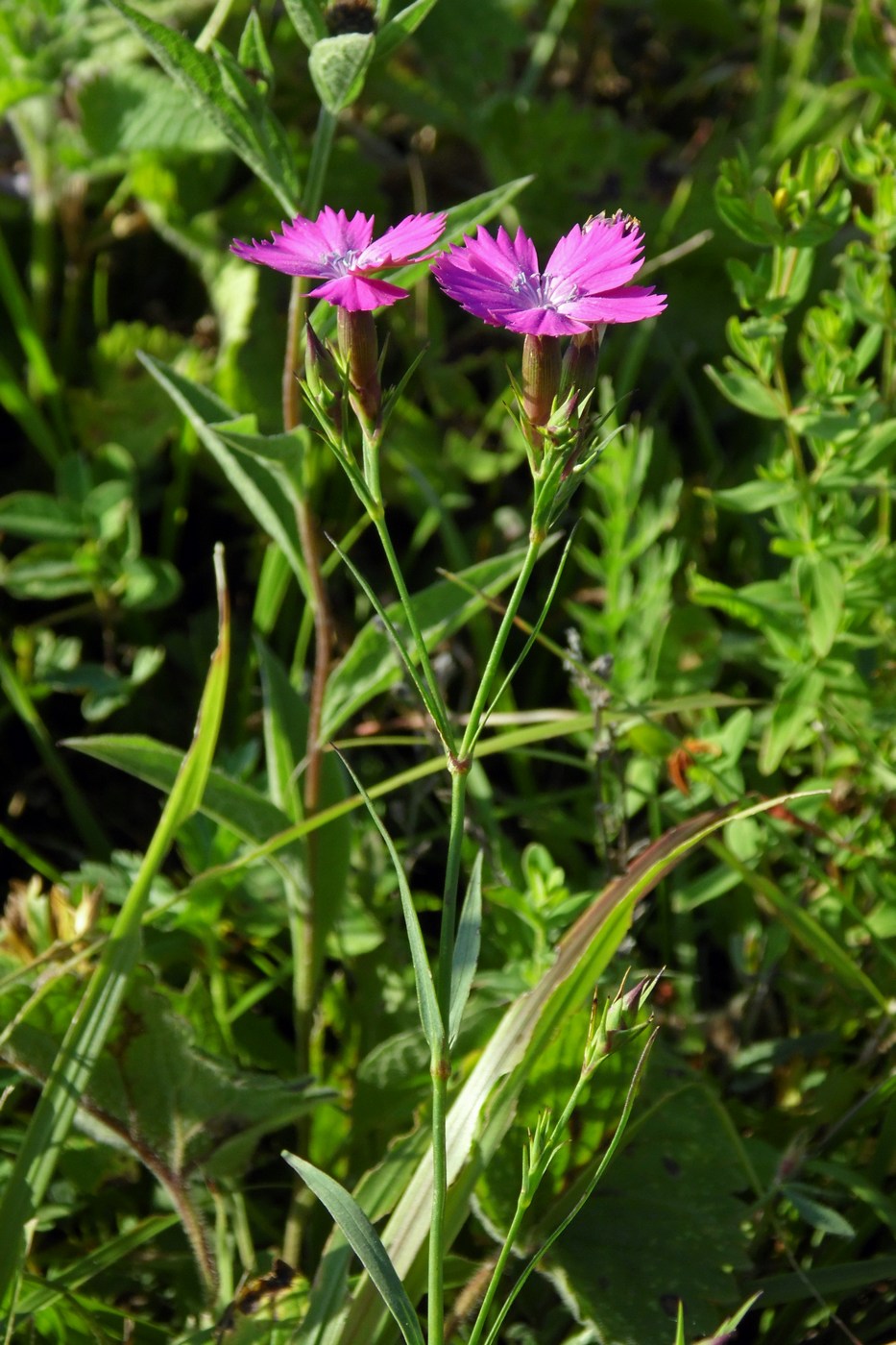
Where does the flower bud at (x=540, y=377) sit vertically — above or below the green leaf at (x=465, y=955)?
above

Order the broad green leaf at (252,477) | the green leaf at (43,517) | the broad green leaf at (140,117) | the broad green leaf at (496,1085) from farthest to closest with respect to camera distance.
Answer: the broad green leaf at (140,117), the green leaf at (43,517), the broad green leaf at (252,477), the broad green leaf at (496,1085)

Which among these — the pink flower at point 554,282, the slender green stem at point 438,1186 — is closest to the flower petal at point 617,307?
the pink flower at point 554,282

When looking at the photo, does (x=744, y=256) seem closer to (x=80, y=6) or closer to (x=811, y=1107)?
(x=80, y=6)

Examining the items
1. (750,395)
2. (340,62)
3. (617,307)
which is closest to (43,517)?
(340,62)

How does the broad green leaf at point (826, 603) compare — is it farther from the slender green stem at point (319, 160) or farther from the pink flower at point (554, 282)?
the slender green stem at point (319, 160)

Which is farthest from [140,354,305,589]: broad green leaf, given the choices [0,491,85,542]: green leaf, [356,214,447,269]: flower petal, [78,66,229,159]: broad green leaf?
[78,66,229,159]: broad green leaf

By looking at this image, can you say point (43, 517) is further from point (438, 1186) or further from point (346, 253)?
point (438, 1186)
